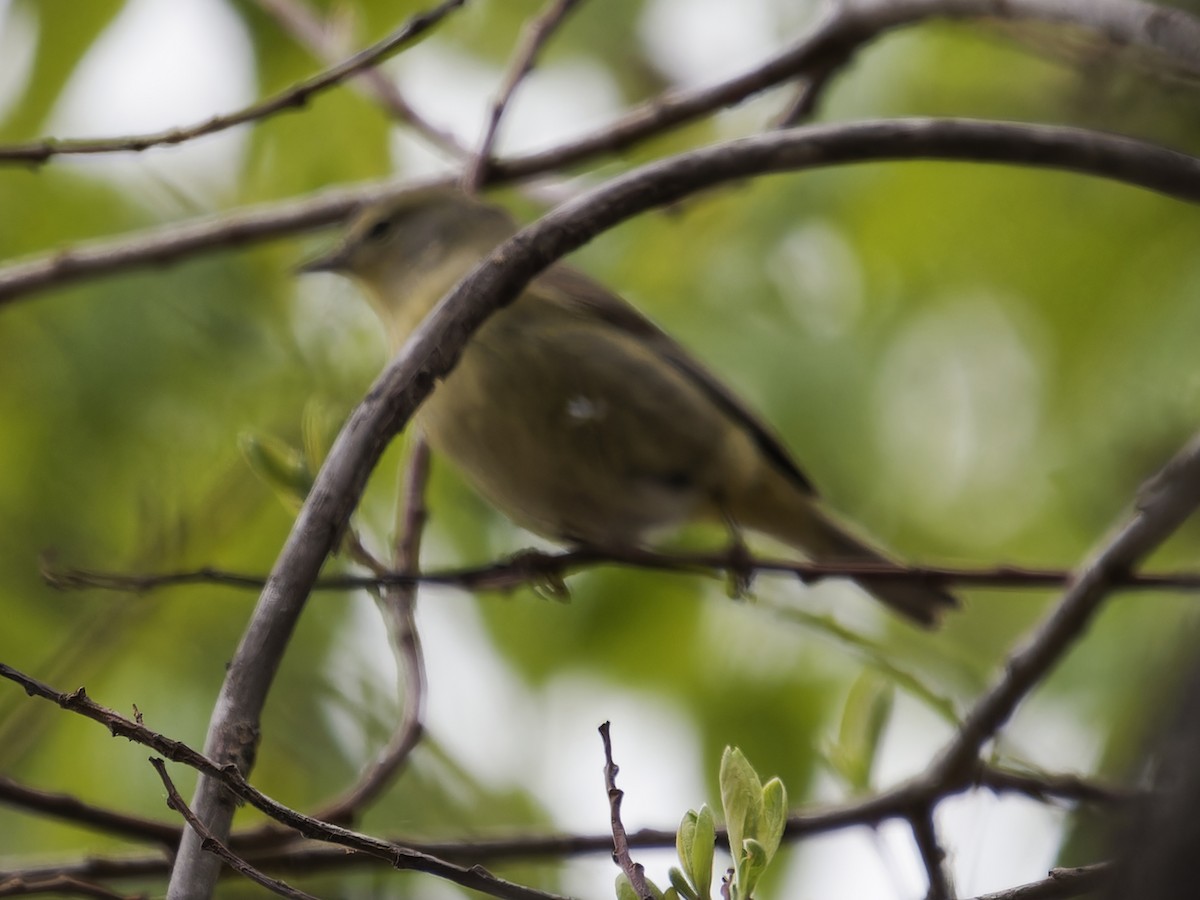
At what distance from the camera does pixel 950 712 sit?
319 centimetres

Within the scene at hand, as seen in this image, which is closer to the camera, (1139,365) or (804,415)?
(1139,365)

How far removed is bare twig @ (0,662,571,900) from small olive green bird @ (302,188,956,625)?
195 centimetres

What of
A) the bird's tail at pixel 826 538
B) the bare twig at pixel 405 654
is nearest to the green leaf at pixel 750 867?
the bare twig at pixel 405 654

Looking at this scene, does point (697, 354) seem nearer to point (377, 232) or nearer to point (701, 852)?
point (377, 232)

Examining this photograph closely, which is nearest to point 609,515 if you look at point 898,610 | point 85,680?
point 898,610

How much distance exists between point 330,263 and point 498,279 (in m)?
2.46

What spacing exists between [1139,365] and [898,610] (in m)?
1.04

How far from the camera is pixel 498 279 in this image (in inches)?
92.9

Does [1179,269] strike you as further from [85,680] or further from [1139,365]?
[85,680]

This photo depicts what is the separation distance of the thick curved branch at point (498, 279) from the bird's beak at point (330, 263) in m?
2.33

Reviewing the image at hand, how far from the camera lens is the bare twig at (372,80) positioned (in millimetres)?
4324

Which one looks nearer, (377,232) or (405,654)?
(405,654)

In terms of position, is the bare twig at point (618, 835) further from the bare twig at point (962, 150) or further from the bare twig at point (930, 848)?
the bare twig at point (930, 848)

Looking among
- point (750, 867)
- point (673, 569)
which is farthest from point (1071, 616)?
point (750, 867)
